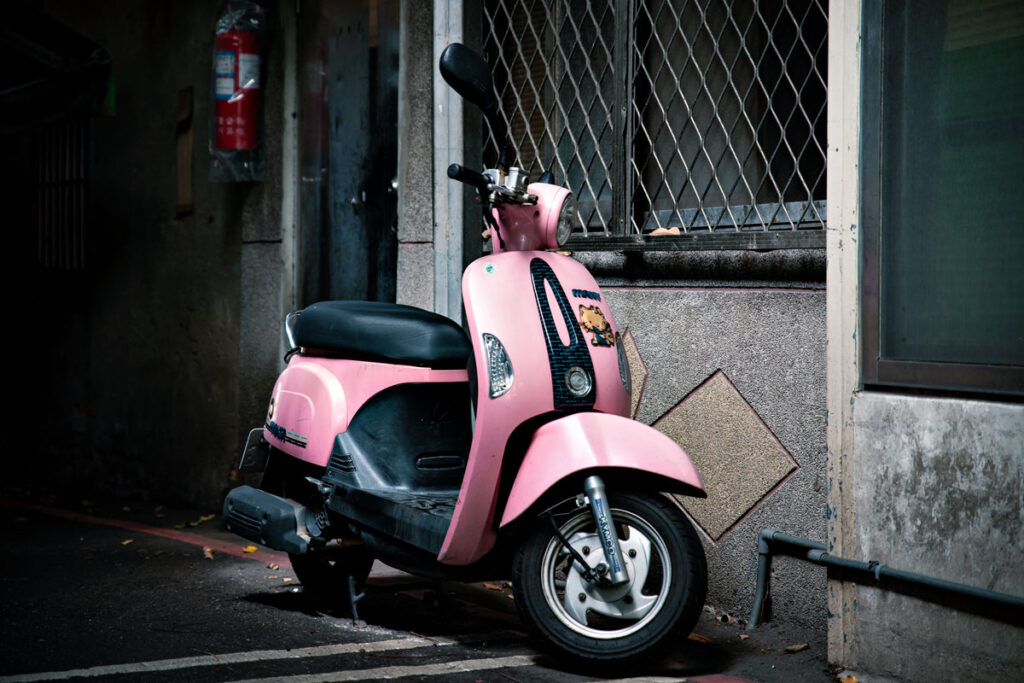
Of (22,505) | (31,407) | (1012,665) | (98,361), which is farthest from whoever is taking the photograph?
(31,407)

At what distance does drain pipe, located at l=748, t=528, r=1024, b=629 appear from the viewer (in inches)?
136

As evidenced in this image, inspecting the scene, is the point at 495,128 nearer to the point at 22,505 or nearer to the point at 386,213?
the point at 386,213

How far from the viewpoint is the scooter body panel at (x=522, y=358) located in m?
3.91

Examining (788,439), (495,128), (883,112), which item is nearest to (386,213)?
(495,128)

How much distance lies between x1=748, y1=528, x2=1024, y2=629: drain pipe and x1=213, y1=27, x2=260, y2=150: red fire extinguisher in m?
4.43

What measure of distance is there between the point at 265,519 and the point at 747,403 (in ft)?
6.76

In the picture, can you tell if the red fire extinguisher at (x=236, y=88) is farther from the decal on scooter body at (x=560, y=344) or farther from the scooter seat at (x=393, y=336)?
the decal on scooter body at (x=560, y=344)

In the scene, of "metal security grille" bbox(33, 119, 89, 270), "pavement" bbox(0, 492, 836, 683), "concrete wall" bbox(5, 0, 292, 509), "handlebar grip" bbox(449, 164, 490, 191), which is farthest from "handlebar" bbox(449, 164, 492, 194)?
"metal security grille" bbox(33, 119, 89, 270)

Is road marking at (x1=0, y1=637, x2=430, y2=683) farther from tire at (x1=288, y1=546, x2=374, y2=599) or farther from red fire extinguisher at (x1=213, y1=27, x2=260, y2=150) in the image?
red fire extinguisher at (x1=213, y1=27, x2=260, y2=150)

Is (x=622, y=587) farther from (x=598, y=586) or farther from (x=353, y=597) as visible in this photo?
(x=353, y=597)

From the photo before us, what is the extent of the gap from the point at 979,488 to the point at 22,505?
6.70 metres

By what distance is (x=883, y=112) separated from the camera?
3840 mm

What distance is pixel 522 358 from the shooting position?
393 cm

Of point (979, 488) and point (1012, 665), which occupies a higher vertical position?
point (979, 488)
